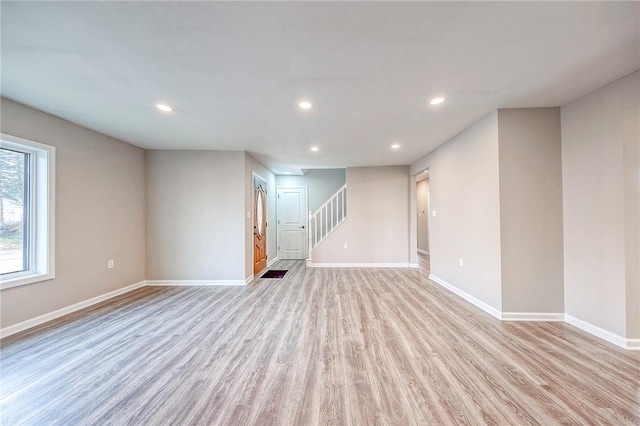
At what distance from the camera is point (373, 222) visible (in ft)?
22.0

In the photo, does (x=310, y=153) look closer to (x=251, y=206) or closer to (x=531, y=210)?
(x=251, y=206)

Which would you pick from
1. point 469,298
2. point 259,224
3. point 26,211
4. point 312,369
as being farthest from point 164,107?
point 469,298

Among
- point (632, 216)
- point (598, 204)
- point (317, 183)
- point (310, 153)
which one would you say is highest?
point (310, 153)

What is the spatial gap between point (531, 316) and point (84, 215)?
606 centimetres

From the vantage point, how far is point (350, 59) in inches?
83.3

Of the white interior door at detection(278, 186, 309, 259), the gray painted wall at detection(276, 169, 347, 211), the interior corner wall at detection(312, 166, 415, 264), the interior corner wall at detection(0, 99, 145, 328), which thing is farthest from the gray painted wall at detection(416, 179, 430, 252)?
the interior corner wall at detection(0, 99, 145, 328)

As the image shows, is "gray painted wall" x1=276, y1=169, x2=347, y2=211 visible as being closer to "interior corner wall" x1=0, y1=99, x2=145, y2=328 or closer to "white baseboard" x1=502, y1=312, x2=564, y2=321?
"interior corner wall" x1=0, y1=99, x2=145, y2=328

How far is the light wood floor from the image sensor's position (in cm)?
168

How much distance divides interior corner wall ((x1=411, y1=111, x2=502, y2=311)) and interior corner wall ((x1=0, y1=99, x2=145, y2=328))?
5533mm

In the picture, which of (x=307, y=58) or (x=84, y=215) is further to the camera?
(x=84, y=215)

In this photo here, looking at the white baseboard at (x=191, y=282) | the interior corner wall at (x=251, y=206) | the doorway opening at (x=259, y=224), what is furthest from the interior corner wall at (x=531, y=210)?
the doorway opening at (x=259, y=224)

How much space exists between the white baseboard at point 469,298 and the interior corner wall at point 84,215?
553 centimetres

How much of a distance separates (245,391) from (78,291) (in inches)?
131

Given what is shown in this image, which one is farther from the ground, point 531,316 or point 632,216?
point 632,216
